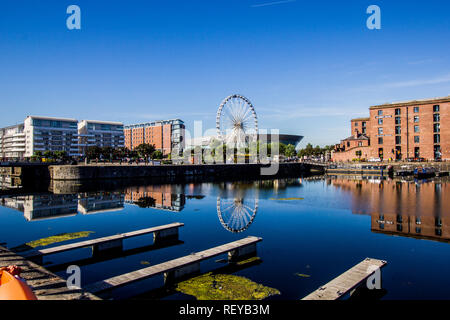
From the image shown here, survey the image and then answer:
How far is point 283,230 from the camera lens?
26625mm

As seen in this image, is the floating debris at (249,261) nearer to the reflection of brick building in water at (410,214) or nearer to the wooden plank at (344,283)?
the wooden plank at (344,283)

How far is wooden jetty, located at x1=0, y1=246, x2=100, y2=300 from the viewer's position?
11188 mm

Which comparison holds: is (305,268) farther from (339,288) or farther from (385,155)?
(385,155)

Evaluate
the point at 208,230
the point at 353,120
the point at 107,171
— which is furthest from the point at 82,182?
the point at 353,120

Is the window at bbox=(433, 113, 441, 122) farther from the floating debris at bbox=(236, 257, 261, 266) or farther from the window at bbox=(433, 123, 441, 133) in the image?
the floating debris at bbox=(236, 257, 261, 266)

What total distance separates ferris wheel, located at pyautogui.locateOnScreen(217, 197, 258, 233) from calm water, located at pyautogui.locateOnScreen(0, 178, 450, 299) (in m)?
0.13

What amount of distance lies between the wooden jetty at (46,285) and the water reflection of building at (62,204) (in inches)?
805

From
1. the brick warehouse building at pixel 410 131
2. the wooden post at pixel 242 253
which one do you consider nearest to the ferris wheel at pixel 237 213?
the wooden post at pixel 242 253


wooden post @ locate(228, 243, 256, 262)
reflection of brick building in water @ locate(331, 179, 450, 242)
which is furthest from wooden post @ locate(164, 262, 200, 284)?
reflection of brick building in water @ locate(331, 179, 450, 242)

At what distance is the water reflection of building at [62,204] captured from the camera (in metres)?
35.8

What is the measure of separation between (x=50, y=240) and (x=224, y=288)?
48.1 feet

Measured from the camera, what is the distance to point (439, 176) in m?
83.4
